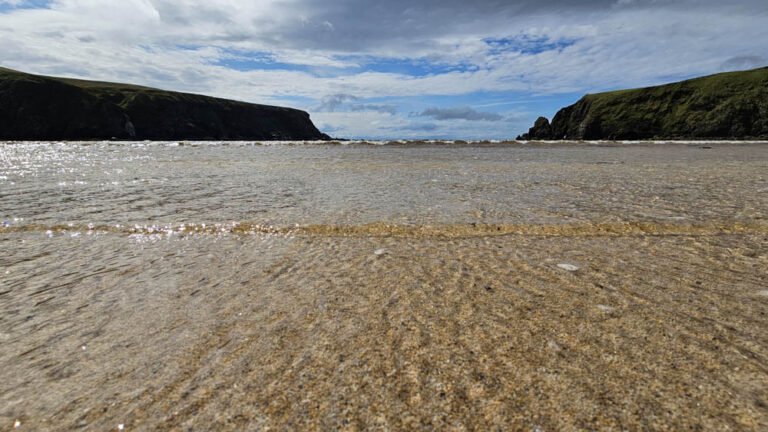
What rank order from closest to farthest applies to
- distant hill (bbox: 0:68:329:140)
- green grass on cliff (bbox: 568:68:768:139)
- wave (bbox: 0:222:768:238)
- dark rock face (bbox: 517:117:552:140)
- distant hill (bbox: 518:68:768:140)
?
1. wave (bbox: 0:222:768:238)
2. green grass on cliff (bbox: 568:68:768:139)
3. distant hill (bbox: 518:68:768:140)
4. distant hill (bbox: 0:68:329:140)
5. dark rock face (bbox: 517:117:552:140)

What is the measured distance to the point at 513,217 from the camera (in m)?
4.93

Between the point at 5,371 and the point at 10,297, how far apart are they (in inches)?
45.8

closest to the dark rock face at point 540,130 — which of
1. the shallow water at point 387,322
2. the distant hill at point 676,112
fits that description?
the distant hill at point 676,112

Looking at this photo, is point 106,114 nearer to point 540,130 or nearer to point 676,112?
point 540,130

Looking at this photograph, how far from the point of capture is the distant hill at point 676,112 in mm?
94356

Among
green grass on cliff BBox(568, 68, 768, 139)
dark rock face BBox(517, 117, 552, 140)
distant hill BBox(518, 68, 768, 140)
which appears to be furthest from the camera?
dark rock face BBox(517, 117, 552, 140)

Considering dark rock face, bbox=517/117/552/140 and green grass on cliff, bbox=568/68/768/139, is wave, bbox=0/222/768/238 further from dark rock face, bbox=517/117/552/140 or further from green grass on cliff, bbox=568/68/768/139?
dark rock face, bbox=517/117/552/140

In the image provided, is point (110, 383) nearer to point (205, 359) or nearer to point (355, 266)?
point (205, 359)

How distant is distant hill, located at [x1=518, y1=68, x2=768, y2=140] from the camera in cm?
9436

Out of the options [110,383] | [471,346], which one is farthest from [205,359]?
[471,346]

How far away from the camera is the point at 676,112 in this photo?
10944 centimetres

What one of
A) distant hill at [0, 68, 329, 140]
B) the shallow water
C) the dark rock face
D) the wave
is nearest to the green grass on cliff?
the dark rock face

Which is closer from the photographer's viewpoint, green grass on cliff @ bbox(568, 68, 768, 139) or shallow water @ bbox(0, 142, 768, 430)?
shallow water @ bbox(0, 142, 768, 430)

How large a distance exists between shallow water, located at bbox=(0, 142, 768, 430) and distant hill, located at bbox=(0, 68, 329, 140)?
156423 millimetres
